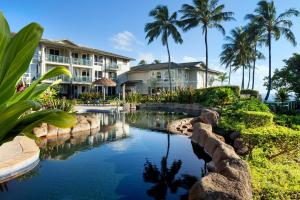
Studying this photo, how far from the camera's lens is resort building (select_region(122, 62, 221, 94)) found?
1811 inches

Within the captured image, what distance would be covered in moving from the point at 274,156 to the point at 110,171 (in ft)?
14.0

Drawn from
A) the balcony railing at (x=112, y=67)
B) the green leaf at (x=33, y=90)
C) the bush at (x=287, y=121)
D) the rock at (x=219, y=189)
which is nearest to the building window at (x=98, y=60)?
the balcony railing at (x=112, y=67)

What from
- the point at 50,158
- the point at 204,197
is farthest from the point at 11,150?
the point at 204,197

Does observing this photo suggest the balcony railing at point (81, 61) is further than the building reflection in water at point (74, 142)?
Yes

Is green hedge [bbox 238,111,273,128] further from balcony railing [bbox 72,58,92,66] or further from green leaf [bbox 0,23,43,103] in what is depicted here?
balcony railing [bbox 72,58,92,66]

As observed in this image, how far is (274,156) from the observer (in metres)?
7.25

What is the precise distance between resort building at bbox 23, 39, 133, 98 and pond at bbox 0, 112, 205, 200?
78.6ft

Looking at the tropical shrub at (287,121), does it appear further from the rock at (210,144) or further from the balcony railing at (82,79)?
the balcony railing at (82,79)

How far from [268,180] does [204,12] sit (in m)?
34.3

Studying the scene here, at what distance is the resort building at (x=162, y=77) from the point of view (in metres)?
46.0

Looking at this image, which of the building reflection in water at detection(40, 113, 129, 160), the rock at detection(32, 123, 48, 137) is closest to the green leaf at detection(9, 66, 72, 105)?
the building reflection in water at detection(40, 113, 129, 160)

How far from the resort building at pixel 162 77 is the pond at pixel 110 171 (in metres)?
34.6

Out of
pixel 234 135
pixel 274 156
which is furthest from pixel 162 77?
pixel 274 156

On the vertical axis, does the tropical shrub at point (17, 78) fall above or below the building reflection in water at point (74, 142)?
above
